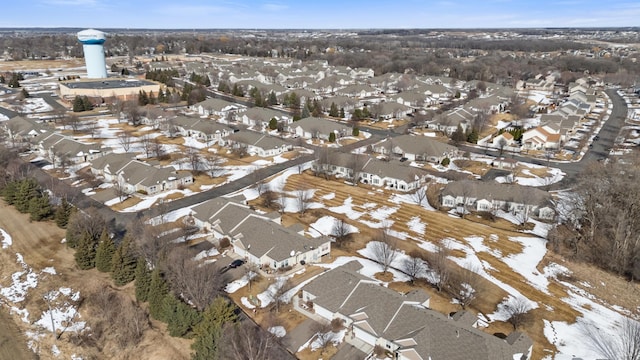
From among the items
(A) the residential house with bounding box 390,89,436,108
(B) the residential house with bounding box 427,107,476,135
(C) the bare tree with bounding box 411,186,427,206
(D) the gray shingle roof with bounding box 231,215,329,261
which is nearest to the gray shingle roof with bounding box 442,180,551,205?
(C) the bare tree with bounding box 411,186,427,206

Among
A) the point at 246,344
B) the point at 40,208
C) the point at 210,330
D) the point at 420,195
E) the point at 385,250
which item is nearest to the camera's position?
the point at 210,330

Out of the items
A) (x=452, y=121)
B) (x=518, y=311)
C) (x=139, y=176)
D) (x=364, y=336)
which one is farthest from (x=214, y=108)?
(x=518, y=311)

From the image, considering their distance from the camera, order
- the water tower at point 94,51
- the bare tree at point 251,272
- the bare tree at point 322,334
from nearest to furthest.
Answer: the bare tree at point 322,334 < the bare tree at point 251,272 < the water tower at point 94,51

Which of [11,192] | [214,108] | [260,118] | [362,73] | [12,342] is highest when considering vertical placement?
[362,73]

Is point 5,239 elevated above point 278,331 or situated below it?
above

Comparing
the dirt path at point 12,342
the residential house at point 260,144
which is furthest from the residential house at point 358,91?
the dirt path at point 12,342

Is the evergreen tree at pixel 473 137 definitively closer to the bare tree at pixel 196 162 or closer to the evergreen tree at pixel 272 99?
the bare tree at pixel 196 162

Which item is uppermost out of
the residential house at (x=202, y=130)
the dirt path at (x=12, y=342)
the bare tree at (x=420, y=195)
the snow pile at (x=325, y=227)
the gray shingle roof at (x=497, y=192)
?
the residential house at (x=202, y=130)

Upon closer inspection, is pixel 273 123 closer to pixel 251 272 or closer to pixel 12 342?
pixel 251 272
